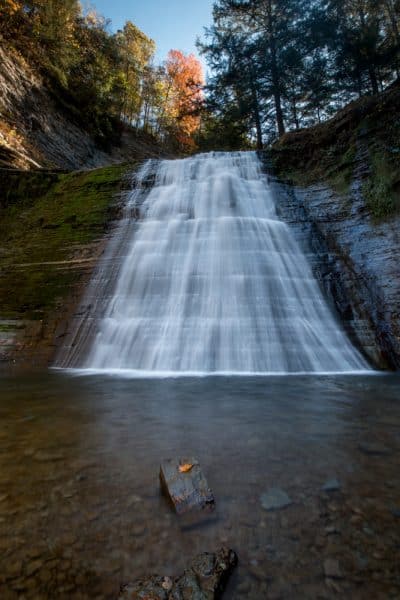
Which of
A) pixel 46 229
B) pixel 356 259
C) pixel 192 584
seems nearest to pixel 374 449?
pixel 192 584

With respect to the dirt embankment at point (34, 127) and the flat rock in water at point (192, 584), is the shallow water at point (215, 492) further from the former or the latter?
the dirt embankment at point (34, 127)

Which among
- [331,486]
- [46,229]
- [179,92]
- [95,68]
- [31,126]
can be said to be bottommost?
[331,486]

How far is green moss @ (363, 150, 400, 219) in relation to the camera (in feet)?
21.9

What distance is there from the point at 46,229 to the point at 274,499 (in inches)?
343

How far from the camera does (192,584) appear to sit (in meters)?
0.93

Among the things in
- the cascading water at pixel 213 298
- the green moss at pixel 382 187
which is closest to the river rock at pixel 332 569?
the cascading water at pixel 213 298

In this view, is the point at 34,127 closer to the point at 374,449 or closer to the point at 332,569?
the point at 374,449

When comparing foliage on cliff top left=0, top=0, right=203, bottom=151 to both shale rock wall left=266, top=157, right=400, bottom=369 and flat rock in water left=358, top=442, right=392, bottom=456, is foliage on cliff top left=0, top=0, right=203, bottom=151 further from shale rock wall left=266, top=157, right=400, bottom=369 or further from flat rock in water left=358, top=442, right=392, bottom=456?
flat rock in water left=358, top=442, right=392, bottom=456

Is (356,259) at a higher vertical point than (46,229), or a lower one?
lower

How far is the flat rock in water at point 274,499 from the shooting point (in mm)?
1336

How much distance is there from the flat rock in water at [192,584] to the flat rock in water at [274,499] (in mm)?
363

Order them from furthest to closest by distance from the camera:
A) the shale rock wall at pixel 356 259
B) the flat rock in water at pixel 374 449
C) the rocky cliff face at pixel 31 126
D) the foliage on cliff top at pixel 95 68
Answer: the foliage on cliff top at pixel 95 68 < the rocky cliff face at pixel 31 126 < the shale rock wall at pixel 356 259 < the flat rock in water at pixel 374 449

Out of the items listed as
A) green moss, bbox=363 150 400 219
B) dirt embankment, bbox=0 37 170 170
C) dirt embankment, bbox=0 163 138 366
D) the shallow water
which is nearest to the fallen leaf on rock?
the shallow water

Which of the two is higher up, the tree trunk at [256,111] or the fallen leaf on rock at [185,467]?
the tree trunk at [256,111]
